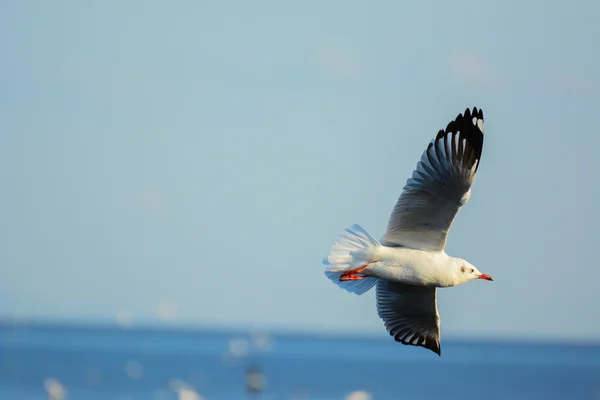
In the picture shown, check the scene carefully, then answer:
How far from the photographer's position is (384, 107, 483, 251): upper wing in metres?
9.59

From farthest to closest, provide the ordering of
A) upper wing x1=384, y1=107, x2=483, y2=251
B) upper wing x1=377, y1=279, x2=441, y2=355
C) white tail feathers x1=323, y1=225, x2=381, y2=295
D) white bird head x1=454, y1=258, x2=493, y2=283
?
upper wing x1=377, y1=279, x2=441, y2=355 < white bird head x1=454, y1=258, x2=493, y2=283 < white tail feathers x1=323, y1=225, x2=381, y2=295 < upper wing x1=384, y1=107, x2=483, y2=251

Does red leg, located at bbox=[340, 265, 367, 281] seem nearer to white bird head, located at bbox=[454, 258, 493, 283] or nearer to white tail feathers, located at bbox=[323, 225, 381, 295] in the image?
white tail feathers, located at bbox=[323, 225, 381, 295]

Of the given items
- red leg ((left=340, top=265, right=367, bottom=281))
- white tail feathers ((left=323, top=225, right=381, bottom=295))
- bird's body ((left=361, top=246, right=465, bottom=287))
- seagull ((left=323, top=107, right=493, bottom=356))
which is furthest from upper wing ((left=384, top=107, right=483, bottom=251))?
Result: red leg ((left=340, top=265, right=367, bottom=281))

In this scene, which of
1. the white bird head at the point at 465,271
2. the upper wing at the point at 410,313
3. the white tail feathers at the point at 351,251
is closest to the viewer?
the white tail feathers at the point at 351,251

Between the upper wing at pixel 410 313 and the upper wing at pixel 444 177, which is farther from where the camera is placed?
the upper wing at pixel 410 313

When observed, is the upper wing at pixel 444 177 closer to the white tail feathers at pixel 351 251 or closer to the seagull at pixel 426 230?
the seagull at pixel 426 230

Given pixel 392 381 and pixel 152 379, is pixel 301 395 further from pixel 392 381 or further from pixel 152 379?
pixel 392 381

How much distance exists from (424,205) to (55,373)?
41.5 meters

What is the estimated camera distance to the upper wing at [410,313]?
10.8 m

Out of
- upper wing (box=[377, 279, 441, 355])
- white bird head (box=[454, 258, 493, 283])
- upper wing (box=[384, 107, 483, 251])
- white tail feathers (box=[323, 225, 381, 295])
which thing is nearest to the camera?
upper wing (box=[384, 107, 483, 251])

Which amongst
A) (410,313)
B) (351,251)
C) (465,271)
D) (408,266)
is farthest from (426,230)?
(410,313)

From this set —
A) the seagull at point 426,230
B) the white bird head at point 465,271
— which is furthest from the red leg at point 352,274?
the white bird head at point 465,271

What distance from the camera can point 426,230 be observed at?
9.99 metres

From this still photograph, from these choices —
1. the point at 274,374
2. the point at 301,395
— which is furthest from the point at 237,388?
the point at 274,374
